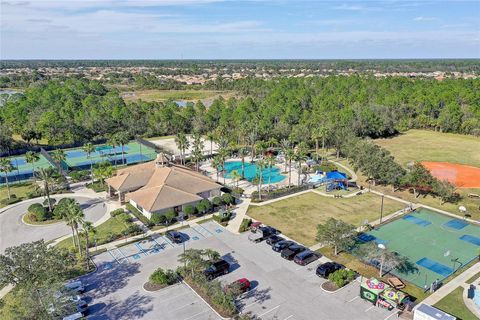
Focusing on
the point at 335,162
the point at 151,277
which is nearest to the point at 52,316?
the point at 151,277

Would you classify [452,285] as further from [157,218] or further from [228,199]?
[157,218]

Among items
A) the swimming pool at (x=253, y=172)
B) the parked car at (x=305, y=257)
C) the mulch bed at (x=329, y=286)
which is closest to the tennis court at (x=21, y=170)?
the swimming pool at (x=253, y=172)

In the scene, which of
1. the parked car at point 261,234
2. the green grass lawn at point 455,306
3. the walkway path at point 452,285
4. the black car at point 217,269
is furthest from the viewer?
the parked car at point 261,234

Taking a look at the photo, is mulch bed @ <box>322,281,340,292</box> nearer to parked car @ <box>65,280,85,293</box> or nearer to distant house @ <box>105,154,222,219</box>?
parked car @ <box>65,280,85,293</box>

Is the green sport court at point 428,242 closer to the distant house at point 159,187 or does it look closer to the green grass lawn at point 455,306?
the green grass lawn at point 455,306

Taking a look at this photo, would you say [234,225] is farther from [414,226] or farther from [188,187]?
[414,226]

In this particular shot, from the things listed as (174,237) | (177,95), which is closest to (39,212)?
(174,237)

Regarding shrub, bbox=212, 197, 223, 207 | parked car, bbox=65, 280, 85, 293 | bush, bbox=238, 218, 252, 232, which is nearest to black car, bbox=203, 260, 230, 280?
bush, bbox=238, 218, 252, 232
